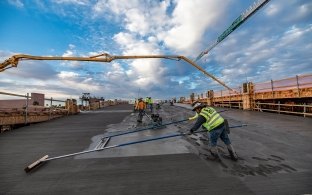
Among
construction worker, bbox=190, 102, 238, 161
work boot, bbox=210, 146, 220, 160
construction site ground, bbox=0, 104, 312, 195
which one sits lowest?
construction site ground, bbox=0, 104, 312, 195

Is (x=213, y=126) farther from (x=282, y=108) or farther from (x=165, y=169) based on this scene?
(x=282, y=108)

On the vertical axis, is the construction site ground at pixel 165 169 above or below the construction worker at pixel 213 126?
below

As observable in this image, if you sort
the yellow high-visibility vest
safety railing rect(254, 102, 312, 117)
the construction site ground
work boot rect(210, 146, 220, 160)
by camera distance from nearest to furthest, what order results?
the construction site ground
work boot rect(210, 146, 220, 160)
the yellow high-visibility vest
safety railing rect(254, 102, 312, 117)

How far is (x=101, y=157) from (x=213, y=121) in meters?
3.37

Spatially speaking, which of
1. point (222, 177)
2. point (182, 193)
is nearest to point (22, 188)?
point (182, 193)

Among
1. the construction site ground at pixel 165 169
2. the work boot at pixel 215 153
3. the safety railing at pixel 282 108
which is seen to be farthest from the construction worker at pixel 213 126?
the safety railing at pixel 282 108

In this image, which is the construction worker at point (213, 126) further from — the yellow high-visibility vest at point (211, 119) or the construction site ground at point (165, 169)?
the construction site ground at point (165, 169)

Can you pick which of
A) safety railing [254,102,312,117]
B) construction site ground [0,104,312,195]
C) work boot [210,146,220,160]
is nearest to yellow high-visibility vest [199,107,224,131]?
work boot [210,146,220,160]

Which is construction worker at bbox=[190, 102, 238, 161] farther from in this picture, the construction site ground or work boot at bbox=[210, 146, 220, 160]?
the construction site ground

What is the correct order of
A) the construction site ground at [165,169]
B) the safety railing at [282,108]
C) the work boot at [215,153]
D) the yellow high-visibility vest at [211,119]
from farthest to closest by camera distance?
the safety railing at [282,108] < the yellow high-visibility vest at [211,119] < the work boot at [215,153] < the construction site ground at [165,169]

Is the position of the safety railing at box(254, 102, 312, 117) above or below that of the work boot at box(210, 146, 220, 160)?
above

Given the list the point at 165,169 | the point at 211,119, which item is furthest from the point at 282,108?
the point at 165,169

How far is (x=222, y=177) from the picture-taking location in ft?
16.6

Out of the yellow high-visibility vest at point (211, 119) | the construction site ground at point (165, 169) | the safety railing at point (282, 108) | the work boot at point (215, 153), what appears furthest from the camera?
the safety railing at point (282, 108)
